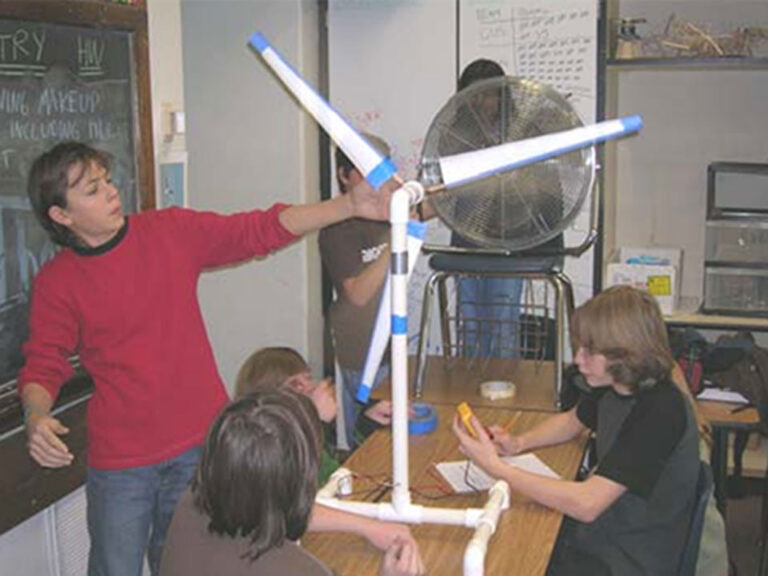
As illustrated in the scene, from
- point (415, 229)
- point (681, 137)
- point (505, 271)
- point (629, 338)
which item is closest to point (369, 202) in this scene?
point (415, 229)

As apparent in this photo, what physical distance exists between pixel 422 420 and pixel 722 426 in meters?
1.02

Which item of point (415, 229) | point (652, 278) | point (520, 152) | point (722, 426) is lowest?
point (722, 426)

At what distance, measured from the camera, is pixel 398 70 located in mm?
3787

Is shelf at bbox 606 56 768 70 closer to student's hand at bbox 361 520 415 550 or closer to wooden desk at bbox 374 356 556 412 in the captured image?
wooden desk at bbox 374 356 556 412

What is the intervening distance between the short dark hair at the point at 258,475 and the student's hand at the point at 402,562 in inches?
6.8

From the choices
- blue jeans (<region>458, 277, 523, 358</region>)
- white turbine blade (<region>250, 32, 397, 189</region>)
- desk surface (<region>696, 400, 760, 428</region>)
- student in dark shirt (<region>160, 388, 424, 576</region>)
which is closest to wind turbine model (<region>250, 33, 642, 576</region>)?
white turbine blade (<region>250, 32, 397, 189</region>)

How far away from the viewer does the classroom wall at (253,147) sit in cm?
382

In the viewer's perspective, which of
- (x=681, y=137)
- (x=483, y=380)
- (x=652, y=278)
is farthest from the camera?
(x=681, y=137)

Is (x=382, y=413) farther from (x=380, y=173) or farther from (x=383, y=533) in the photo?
(x=380, y=173)

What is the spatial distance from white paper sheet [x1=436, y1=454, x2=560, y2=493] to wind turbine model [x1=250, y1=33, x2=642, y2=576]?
162mm

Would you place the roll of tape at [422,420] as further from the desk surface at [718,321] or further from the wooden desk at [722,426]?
the desk surface at [718,321]

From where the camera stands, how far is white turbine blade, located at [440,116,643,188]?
1641 millimetres

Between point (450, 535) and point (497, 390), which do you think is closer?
point (450, 535)

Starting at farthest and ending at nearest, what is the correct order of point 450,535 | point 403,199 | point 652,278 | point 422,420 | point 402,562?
point 652,278 < point 422,420 < point 450,535 < point 403,199 < point 402,562
